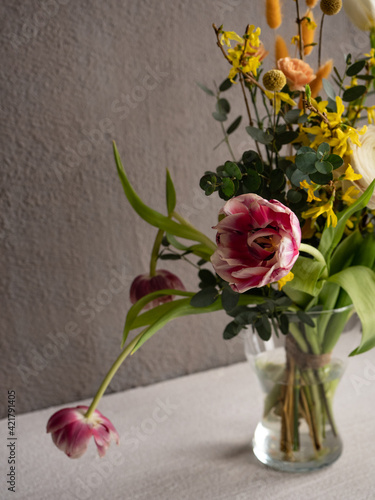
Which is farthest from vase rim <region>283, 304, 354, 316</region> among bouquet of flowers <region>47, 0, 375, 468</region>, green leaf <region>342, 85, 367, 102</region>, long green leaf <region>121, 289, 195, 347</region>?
green leaf <region>342, 85, 367, 102</region>

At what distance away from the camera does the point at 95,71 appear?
0.81m

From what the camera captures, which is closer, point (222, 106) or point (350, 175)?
point (350, 175)

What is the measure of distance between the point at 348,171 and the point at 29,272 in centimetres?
51

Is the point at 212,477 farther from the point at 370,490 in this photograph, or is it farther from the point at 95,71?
the point at 95,71

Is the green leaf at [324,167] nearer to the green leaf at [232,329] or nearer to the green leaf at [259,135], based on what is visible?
the green leaf at [259,135]

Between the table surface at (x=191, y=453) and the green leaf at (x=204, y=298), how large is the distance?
20 centimetres

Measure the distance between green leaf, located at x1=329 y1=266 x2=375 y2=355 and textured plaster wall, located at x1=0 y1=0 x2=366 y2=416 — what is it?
39 centimetres

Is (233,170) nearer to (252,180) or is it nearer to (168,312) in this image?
(252,180)

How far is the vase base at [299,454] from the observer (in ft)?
2.26

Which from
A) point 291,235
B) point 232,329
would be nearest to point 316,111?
point 291,235

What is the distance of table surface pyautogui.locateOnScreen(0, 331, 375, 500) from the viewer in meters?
0.67

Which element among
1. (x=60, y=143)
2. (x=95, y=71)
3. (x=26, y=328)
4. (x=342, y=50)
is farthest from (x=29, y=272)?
(x=342, y=50)

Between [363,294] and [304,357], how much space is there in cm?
13

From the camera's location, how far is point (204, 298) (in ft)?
1.99
